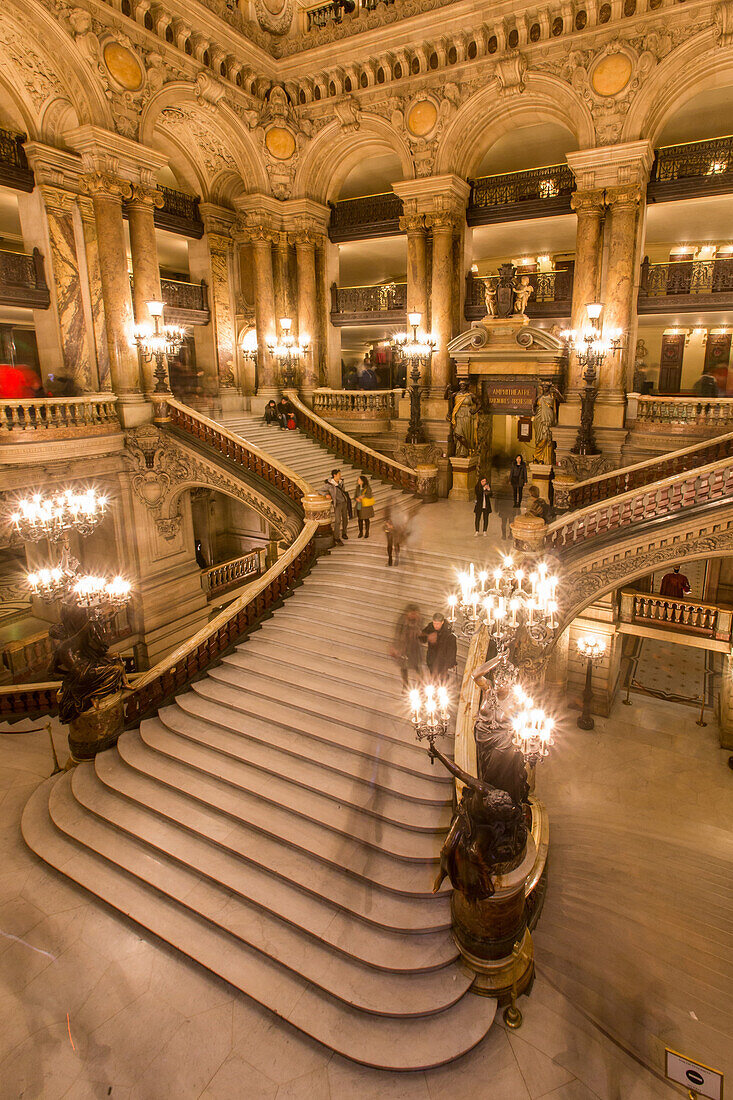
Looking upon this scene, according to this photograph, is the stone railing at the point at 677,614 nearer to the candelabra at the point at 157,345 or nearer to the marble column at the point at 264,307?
the marble column at the point at 264,307

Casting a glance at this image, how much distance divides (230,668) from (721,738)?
413 inches

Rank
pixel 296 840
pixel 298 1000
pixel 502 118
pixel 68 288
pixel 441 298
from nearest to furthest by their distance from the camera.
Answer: pixel 298 1000 < pixel 296 840 < pixel 68 288 < pixel 502 118 < pixel 441 298

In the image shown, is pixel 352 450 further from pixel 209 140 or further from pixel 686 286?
pixel 209 140

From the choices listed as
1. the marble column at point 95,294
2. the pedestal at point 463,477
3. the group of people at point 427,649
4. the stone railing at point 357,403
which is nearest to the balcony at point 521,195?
the stone railing at point 357,403

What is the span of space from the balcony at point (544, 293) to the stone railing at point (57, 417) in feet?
31.2

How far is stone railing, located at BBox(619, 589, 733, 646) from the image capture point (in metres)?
13.2

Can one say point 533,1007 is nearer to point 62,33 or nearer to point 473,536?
point 473,536

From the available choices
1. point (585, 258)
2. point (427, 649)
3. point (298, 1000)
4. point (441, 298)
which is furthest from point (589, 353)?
point (298, 1000)

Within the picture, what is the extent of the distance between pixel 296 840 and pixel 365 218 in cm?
1709

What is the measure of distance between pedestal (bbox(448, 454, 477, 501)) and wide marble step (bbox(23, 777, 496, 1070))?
10898 mm

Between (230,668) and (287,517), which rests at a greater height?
(287,517)

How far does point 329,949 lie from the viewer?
5.58 meters

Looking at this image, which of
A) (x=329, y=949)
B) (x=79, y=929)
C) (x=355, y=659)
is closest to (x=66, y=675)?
(x=79, y=929)

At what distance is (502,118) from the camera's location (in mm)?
14312
